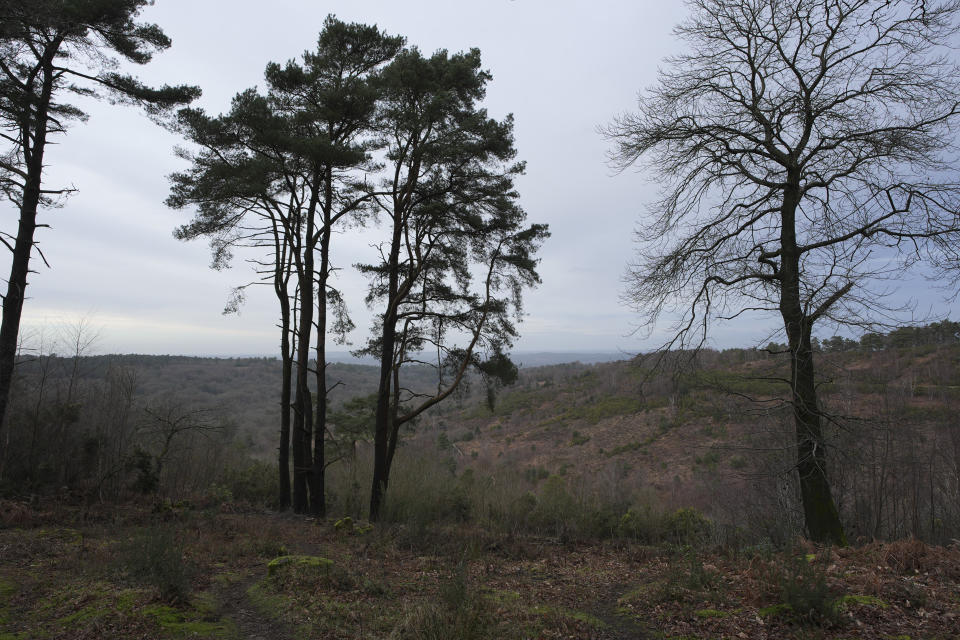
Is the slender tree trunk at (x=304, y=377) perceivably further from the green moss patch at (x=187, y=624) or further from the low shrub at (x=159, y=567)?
the green moss patch at (x=187, y=624)

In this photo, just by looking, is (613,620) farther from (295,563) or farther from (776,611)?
(295,563)

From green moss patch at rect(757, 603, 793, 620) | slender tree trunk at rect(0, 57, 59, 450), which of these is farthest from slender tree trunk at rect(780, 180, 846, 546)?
slender tree trunk at rect(0, 57, 59, 450)

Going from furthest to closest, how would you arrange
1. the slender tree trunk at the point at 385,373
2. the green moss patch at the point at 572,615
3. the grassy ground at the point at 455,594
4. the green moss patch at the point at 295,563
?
the slender tree trunk at the point at 385,373 → the green moss patch at the point at 295,563 → the green moss patch at the point at 572,615 → the grassy ground at the point at 455,594

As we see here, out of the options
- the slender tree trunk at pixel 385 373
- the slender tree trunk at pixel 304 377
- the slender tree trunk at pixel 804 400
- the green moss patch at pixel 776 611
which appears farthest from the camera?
the slender tree trunk at pixel 304 377

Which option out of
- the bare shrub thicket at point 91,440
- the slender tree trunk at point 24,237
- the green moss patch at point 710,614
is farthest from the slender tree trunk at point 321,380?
the green moss patch at point 710,614

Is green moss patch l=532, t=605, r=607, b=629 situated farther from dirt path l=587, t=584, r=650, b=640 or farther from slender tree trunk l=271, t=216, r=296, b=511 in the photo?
slender tree trunk l=271, t=216, r=296, b=511

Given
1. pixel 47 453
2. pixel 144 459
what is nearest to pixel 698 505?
pixel 144 459

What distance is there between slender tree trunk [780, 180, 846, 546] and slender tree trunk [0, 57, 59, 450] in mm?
13561

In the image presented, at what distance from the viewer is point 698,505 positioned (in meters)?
18.7

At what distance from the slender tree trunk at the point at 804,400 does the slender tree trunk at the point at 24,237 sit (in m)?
13.6

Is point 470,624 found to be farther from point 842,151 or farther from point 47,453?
point 47,453

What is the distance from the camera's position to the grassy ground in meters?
4.11

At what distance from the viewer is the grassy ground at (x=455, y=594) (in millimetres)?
4105

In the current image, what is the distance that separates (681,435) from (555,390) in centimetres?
1667
